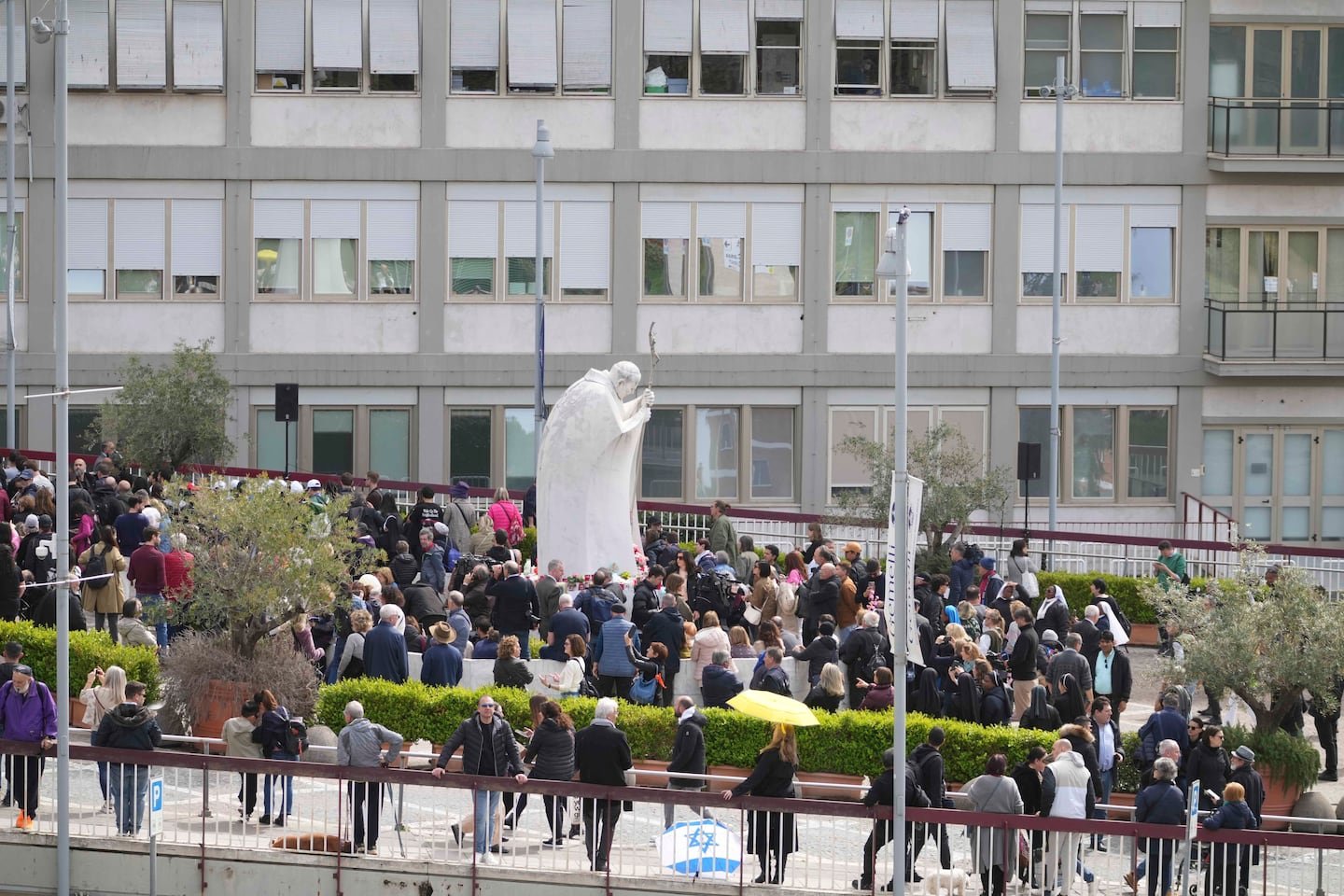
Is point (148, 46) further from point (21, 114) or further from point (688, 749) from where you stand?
point (688, 749)

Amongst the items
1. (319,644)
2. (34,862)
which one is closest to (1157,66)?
(319,644)

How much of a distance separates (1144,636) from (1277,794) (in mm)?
10277

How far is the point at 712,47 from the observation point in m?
42.0

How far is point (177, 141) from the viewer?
4153cm

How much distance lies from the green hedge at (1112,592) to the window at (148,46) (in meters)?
18.5

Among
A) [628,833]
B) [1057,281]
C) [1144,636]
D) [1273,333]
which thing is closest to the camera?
[628,833]

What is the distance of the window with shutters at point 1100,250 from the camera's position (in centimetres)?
4256

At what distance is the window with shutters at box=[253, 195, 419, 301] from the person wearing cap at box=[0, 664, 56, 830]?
23011 mm

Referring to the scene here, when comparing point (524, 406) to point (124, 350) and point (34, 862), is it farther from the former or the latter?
point (34, 862)

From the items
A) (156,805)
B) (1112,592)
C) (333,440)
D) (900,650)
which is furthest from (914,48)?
(156,805)

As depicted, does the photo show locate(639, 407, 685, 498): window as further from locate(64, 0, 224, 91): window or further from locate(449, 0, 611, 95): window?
locate(64, 0, 224, 91): window

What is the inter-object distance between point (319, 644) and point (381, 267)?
1888cm

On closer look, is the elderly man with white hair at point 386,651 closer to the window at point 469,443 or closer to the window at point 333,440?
the window at point 469,443

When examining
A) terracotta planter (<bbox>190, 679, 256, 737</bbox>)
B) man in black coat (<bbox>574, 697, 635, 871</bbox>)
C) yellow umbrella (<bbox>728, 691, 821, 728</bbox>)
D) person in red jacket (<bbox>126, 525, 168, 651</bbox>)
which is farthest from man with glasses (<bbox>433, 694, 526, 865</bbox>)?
person in red jacket (<bbox>126, 525, 168, 651</bbox>)
